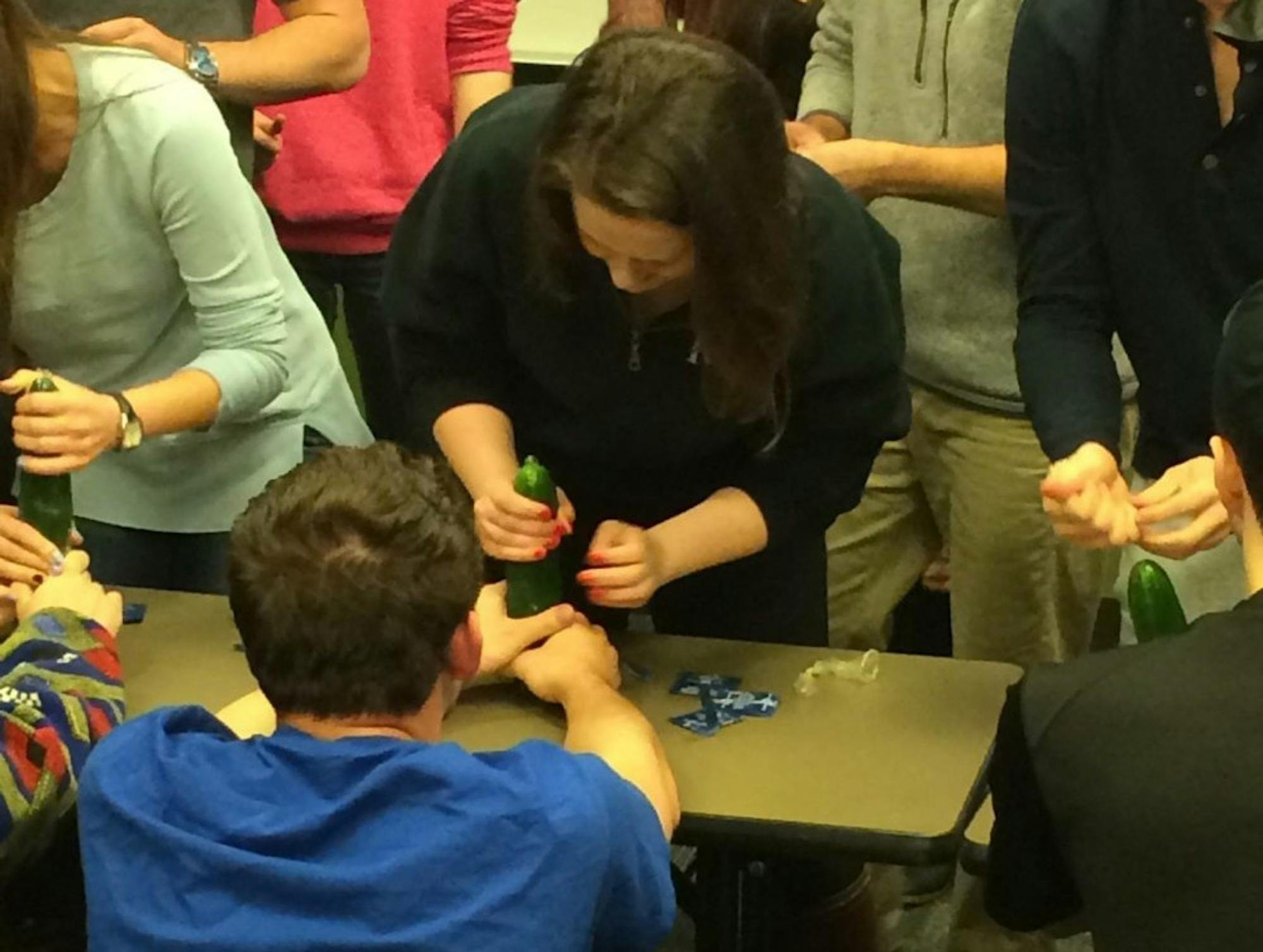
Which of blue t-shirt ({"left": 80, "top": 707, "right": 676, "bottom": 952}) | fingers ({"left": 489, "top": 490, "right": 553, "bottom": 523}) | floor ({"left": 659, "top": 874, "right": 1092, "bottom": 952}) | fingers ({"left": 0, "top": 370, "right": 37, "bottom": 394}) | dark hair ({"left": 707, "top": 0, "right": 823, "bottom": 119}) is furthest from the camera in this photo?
dark hair ({"left": 707, "top": 0, "right": 823, "bottom": 119})

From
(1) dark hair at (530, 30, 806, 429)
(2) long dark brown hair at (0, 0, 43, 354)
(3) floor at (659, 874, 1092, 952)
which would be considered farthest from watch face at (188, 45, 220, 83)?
(3) floor at (659, 874, 1092, 952)

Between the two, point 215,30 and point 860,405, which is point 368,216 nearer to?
point 215,30

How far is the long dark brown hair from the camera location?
1.82 metres

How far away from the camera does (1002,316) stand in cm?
246

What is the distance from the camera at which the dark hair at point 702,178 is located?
170cm

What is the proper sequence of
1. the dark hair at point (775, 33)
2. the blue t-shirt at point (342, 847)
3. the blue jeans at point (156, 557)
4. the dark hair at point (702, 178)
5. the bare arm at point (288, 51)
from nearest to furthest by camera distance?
the blue t-shirt at point (342, 847), the dark hair at point (702, 178), the blue jeans at point (156, 557), the bare arm at point (288, 51), the dark hair at point (775, 33)

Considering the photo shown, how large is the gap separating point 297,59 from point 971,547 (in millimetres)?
Result: 1179

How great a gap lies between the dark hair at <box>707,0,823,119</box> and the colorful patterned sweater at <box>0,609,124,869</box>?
1.54m

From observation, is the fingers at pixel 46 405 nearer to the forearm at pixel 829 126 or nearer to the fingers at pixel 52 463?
the fingers at pixel 52 463

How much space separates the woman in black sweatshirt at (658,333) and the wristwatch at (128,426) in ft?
1.06

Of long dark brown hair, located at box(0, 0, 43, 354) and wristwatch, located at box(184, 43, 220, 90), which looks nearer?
long dark brown hair, located at box(0, 0, 43, 354)

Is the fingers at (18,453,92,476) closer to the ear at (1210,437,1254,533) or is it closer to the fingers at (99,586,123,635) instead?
the fingers at (99,586,123,635)

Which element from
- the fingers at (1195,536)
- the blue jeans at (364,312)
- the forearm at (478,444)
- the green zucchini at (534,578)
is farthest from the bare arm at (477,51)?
the fingers at (1195,536)

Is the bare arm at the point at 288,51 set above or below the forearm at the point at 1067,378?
above
